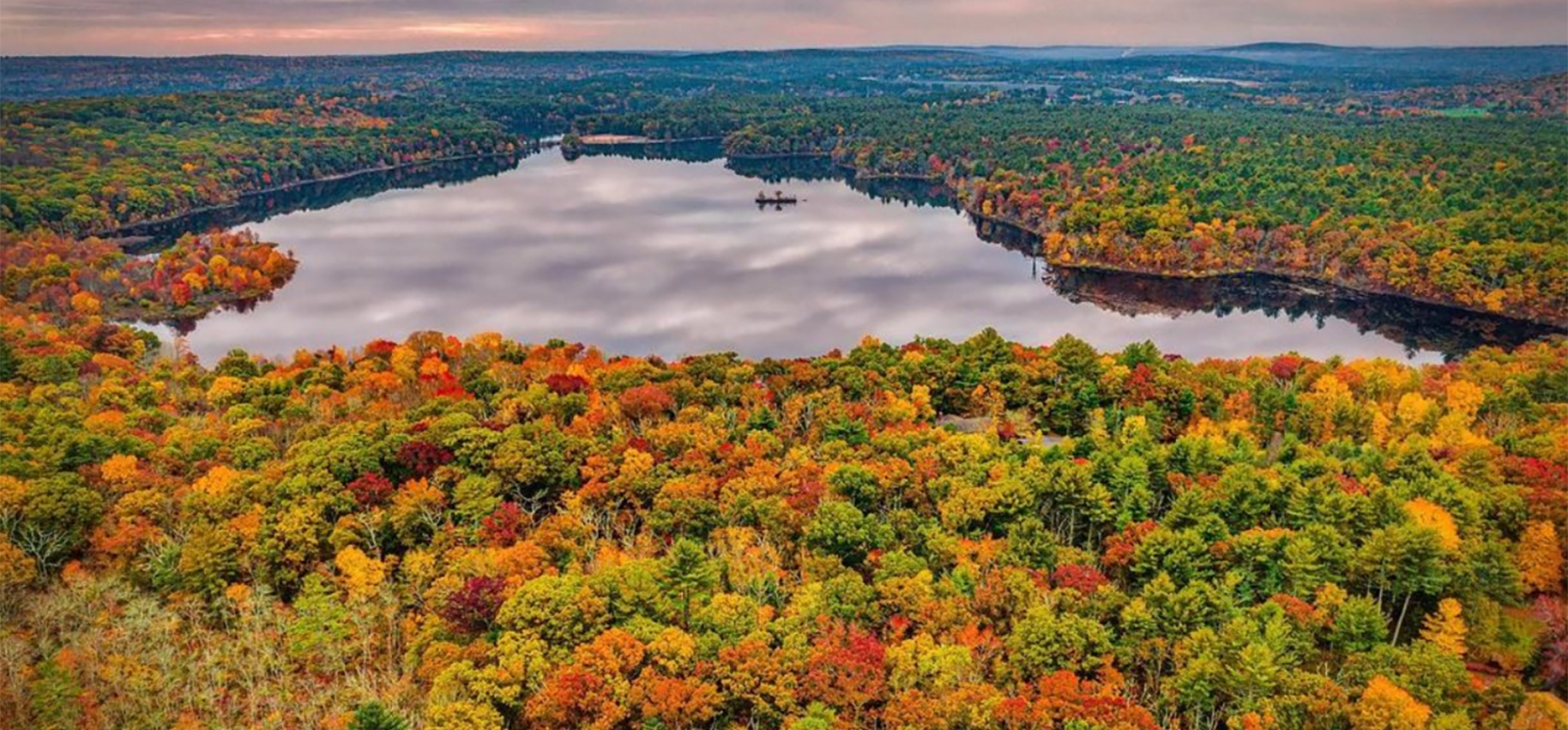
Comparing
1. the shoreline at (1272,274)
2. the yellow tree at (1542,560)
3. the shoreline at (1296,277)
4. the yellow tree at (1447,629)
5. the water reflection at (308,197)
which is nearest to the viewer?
the yellow tree at (1447,629)

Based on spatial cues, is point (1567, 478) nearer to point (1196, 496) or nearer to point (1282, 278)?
point (1196, 496)

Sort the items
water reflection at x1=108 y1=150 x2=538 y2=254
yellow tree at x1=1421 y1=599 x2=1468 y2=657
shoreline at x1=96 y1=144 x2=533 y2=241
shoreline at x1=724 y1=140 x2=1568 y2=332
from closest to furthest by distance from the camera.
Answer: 1. yellow tree at x1=1421 y1=599 x2=1468 y2=657
2. shoreline at x1=724 y1=140 x2=1568 y2=332
3. shoreline at x1=96 y1=144 x2=533 y2=241
4. water reflection at x1=108 y1=150 x2=538 y2=254

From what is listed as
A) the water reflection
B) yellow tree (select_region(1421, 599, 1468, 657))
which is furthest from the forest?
the water reflection

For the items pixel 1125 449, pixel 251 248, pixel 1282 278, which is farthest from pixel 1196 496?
pixel 251 248

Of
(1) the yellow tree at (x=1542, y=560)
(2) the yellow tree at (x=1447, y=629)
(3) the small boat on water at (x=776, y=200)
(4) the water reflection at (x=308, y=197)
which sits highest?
(1) the yellow tree at (x=1542, y=560)

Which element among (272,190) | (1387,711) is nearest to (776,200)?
(272,190)

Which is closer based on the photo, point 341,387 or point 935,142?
point 341,387

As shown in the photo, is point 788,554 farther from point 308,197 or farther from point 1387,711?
point 308,197

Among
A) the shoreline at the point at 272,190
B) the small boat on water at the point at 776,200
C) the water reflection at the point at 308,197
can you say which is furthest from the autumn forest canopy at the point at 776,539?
the small boat on water at the point at 776,200

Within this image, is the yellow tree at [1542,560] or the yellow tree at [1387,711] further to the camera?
the yellow tree at [1542,560]

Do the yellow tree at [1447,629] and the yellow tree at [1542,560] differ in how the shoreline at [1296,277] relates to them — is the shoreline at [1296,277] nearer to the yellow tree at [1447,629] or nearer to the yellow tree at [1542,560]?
the yellow tree at [1542,560]

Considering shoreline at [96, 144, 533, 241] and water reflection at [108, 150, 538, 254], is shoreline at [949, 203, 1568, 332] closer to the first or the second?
water reflection at [108, 150, 538, 254]
